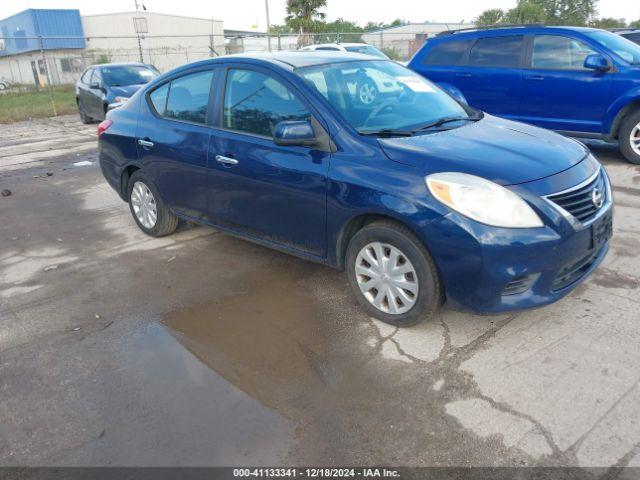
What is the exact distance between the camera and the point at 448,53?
8781mm

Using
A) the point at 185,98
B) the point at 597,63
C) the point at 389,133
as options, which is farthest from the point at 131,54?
the point at 389,133

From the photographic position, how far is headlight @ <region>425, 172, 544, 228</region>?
2.97 metres

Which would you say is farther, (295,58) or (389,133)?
(295,58)

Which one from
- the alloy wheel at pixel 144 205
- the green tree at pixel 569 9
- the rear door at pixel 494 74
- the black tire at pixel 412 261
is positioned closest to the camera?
the black tire at pixel 412 261

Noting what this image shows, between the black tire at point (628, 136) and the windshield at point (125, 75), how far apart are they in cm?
1042

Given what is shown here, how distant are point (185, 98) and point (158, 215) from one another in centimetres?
123

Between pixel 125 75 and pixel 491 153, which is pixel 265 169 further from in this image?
pixel 125 75

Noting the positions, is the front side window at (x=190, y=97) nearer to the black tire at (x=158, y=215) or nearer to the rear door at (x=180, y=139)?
the rear door at (x=180, y=139)

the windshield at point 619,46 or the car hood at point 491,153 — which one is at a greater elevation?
the windshield at point 619,46

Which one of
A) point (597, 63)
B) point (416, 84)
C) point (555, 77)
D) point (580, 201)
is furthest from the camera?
point (555, 77)

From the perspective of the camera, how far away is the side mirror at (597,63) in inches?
275

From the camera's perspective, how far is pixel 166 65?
121 feet

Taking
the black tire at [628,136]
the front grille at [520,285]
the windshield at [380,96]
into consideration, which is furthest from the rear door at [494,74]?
the front grille at [520,285]

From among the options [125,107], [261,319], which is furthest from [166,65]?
[261,319]
